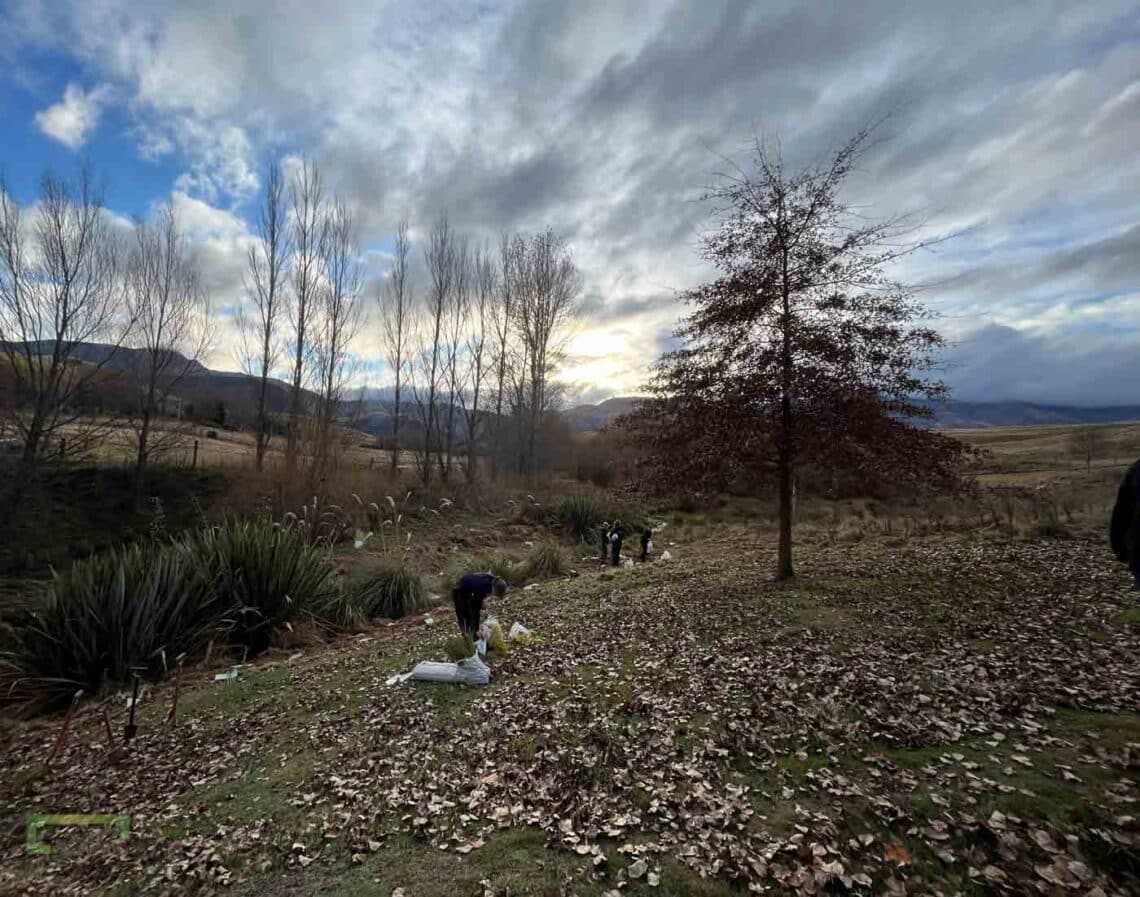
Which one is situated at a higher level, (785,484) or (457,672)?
(785,484)

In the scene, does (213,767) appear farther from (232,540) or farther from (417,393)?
(417,393)

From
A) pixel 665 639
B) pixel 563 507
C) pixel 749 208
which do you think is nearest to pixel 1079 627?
pixel 665 639

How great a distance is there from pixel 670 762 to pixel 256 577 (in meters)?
8.06

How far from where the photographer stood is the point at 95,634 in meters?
7.43

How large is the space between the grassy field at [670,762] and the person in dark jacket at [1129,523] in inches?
53.5

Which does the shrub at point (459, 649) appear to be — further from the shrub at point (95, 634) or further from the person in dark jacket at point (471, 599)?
the shrub at point (95, 634)

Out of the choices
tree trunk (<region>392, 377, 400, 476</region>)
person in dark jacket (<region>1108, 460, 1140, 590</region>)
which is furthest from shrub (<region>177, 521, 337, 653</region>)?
tree trunk (<region>392, 377, 400, 476</region>)

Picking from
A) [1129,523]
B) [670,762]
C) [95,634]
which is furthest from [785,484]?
[95,634]

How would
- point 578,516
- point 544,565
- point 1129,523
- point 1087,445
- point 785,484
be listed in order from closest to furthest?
point 1129,523, point 785,484, point 544,565, point 578,516, point 1087,445

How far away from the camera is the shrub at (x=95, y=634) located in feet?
24.1

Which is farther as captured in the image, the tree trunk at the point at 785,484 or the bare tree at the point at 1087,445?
the bare tree at the point at 1087,445

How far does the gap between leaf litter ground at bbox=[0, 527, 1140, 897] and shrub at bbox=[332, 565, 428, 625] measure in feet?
10.8

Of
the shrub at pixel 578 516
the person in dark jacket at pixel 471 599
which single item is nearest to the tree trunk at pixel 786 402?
the person in dark jacket at pixel 471 599

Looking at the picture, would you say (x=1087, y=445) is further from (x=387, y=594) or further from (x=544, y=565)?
(x=387, y=594)
